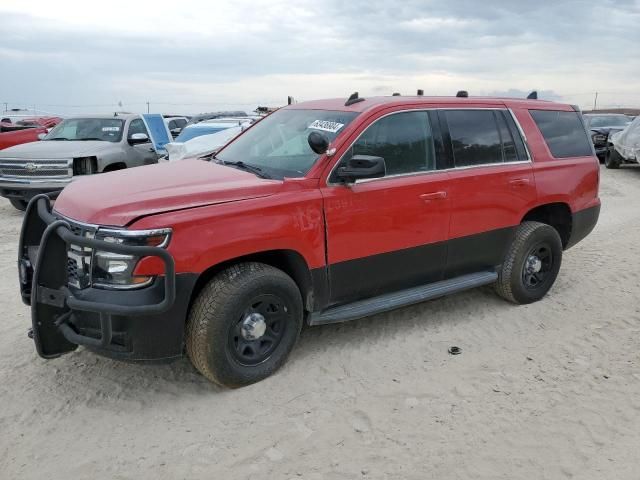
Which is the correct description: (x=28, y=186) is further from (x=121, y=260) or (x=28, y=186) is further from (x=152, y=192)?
(x=121, y=260)

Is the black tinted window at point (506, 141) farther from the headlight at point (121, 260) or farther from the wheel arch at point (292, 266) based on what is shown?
the headlight at point (121, 260)

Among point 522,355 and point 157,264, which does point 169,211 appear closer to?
point 157,264

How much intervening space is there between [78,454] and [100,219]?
1.30 metres

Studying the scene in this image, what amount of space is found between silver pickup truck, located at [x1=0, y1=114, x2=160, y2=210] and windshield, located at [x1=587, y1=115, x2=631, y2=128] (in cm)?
1456

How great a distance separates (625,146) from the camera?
14.4 m

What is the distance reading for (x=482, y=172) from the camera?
4746 millimetres

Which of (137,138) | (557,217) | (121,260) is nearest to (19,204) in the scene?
(137,138)

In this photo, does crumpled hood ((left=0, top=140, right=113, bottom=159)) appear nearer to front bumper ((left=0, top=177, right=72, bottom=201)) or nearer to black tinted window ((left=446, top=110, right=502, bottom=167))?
front bumper ((left=0, top=177, right=72, bottom=201))

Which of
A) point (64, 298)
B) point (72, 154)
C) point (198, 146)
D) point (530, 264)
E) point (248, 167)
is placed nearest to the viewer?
point (64, 298)

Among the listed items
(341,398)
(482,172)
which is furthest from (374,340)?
(482,172)

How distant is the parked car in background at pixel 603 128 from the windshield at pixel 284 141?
13740 millimetres

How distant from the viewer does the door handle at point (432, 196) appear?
436 centimetres

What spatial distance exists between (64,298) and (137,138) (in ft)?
24.4

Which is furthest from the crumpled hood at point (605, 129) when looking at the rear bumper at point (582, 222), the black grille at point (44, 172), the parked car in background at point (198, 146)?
the black grille at point (44, 172)
